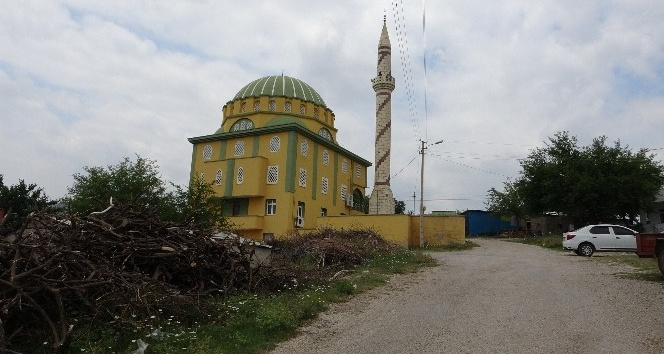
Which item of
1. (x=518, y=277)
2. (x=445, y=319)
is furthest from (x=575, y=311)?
(x=518, y=277)

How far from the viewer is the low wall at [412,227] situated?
31031mm

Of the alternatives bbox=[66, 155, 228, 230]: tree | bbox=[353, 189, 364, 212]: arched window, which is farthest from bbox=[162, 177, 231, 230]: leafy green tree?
bbox=[353, 189, 364, 212]: arched window

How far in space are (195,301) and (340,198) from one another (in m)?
34.3

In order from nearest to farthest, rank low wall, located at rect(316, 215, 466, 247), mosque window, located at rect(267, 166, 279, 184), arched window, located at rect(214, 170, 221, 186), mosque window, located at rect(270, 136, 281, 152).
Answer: low wall, located at rect(316, 215, 466, 247) → mosque window, located at rect(267, 166, 279, 184) → mosque window, located at rect(270, 136, 281, 152) → arched window, located at rect(214, 170, 221, 186)

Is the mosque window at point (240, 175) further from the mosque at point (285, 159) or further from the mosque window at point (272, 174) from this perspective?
the mosque window at point (272, 174)

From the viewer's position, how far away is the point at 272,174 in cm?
3756

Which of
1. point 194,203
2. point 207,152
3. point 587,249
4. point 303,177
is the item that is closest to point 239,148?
point 207,152

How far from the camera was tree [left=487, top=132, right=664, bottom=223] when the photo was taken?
3256 cm

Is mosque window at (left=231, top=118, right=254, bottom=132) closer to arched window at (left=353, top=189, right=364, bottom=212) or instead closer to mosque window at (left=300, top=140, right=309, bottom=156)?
mosque window at (left=300, top=140, right=309, bottom=156)

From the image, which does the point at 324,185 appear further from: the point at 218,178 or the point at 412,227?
the point at 412,227

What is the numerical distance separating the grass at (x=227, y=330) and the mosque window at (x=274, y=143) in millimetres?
27404

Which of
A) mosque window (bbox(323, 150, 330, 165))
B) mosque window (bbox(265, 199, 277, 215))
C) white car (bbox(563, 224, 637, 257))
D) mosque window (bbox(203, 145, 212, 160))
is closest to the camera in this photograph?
white car (bbox(563, 224, 637, 257))

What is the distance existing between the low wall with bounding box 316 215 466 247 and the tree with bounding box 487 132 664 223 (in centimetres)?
773

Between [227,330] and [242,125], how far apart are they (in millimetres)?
35262
